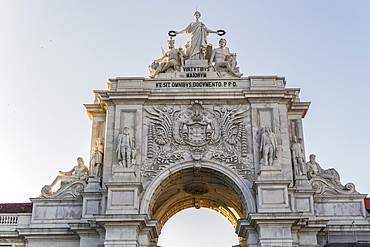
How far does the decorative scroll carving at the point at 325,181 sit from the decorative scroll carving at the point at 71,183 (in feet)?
31.1

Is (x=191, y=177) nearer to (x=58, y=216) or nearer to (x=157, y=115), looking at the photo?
(x=157, y=115)

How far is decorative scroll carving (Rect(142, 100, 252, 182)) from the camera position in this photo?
25156 millimetres

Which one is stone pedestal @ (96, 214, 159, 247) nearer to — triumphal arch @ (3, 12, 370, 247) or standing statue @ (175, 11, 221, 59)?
triumphal arch @ (3, 12, 370, 247)

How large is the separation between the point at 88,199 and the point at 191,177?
442cm

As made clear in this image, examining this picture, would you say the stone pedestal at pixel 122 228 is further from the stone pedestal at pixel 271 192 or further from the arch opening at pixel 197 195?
the stone pedestal at pixel 271 192

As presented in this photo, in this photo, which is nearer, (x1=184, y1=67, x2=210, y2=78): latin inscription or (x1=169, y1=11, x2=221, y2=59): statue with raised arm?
(x1=184, y1=67, x2=210, y2=78): latin inscription

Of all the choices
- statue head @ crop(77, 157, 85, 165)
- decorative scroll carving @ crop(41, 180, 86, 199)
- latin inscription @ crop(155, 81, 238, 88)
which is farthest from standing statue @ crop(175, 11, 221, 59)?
decorative scroll carving @ crop(41, 180, 86, 199)

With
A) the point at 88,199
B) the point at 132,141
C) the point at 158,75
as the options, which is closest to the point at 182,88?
the point at 158,75

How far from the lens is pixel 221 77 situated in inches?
1056

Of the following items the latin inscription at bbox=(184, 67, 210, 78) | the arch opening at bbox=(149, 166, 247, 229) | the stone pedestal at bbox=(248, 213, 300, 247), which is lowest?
the stone pedestal at bbox=(248, 213, 300, 247)

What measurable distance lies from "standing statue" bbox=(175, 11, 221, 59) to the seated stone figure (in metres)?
6.77

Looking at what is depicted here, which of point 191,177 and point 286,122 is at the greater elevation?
point 286,122

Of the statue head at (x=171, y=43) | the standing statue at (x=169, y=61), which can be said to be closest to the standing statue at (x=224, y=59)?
the standing statue at (x=169, y=61)

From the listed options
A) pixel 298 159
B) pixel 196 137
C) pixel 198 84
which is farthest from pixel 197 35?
pixel 298 159
